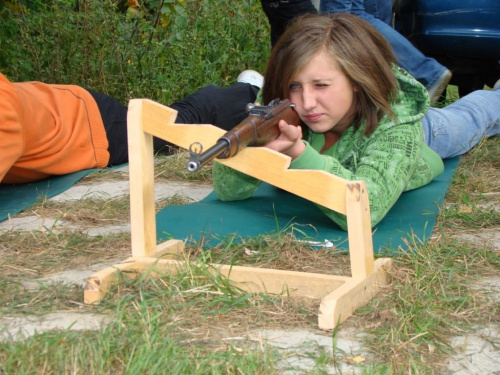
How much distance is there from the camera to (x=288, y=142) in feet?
9.07

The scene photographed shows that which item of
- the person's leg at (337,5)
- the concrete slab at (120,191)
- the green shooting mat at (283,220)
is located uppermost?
the person's leg at (337,5)

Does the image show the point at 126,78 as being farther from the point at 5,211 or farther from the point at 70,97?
the point at 5,211

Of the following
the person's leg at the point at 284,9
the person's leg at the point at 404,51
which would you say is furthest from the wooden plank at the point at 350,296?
the person's leg at the point at 284,9

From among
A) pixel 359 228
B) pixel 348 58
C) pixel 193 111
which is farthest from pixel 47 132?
pixel 359 228

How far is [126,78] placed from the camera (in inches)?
235

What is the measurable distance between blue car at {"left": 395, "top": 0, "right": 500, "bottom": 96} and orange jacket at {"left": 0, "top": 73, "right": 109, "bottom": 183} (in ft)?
7.27

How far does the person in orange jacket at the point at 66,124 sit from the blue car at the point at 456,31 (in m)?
1.28

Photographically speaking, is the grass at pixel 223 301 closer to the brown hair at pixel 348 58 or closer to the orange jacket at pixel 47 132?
the orange jacket at pixel 47 132

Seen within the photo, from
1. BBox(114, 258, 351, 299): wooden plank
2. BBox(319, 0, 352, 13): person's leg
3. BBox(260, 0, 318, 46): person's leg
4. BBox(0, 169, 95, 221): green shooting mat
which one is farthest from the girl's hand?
BBox(260, 0, 318, 46): person's leg

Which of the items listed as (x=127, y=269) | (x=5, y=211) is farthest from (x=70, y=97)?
(x=127, y=269)

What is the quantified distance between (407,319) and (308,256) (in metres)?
0.68

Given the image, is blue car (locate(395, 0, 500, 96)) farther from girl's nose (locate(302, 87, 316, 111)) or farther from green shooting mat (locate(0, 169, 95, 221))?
green shooting mat (locate(0, 169, 95, 221))

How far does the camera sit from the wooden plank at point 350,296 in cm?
213

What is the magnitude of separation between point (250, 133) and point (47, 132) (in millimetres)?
1811
